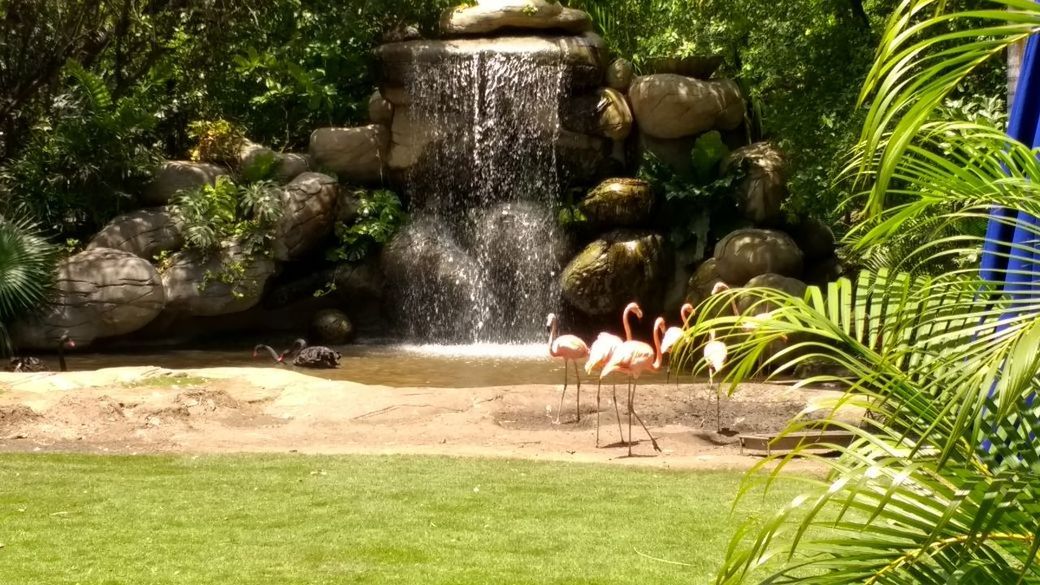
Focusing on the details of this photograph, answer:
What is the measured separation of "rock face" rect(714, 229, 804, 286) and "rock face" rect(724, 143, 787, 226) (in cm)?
81

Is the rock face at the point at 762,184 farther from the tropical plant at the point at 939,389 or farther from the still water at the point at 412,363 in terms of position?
the tropical plant at the point at 939,389

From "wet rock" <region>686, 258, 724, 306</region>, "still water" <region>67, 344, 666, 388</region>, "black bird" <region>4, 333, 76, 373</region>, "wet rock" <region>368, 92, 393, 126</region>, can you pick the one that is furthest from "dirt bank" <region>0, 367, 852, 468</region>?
"wet rock" <region>368, 92, 393, 126</region>

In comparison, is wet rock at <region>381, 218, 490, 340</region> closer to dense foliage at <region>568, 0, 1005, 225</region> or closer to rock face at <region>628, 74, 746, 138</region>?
rock face at <region>628, 74, 746, 138</region>

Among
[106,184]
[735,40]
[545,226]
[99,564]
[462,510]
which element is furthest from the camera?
[545,226]

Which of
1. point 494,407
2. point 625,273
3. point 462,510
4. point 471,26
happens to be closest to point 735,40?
point 625,273

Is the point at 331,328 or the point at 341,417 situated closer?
the point at 341,417

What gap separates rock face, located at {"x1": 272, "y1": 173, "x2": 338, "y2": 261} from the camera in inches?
611

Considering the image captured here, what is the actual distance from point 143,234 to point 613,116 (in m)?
6.43

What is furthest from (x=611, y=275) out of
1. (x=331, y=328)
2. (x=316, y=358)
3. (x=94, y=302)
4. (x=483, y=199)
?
(x=94, y=302)

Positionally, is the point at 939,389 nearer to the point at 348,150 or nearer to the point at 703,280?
the point at 703,280

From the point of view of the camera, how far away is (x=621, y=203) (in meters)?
15.3

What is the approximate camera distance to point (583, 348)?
29.7ft

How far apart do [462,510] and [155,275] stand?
32.5 ft

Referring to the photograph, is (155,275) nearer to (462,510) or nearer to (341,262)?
(341,262)
